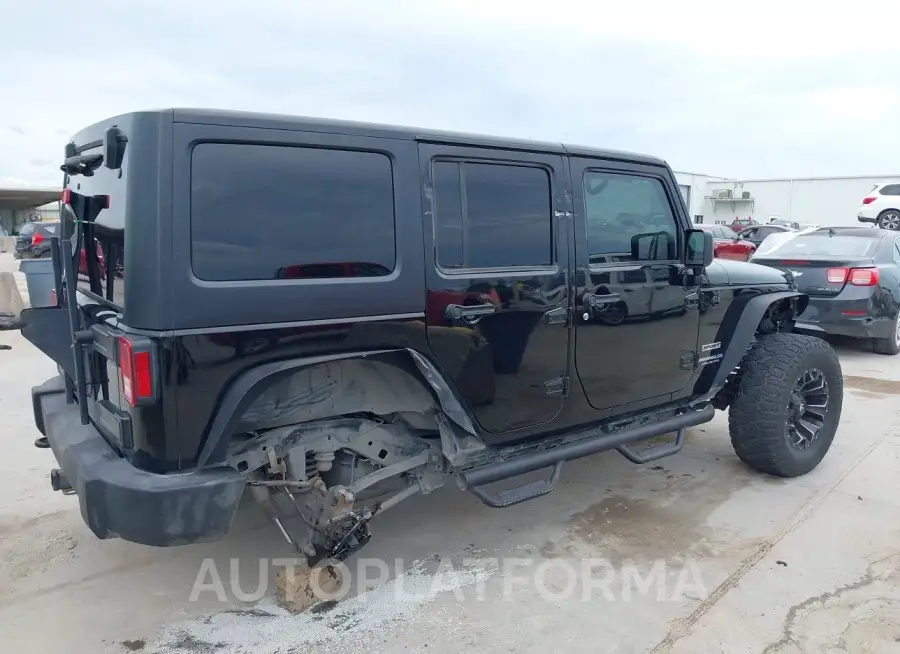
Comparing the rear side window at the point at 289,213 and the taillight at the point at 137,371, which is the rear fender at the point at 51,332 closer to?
the taillight at the point at 137,371

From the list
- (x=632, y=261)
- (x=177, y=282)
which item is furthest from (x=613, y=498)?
(x=177, y=282)

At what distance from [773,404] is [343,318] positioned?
9.32 feet

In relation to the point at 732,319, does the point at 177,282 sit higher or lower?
higher

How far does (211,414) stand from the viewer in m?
2.42

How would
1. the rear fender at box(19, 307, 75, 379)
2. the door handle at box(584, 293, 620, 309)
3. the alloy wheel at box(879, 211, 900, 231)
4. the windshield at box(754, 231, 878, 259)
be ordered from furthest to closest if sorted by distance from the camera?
the alloy wheel at box(879, 211, 900, 231), the windshield at box(754, 231, 878, 259), the door handle at box(584, 293, 620, 309), the rear fender at box(19, 307, 75, 379)

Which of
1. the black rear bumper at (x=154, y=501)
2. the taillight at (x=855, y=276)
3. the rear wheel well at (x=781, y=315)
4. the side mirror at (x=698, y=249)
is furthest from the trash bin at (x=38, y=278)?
the taillight at (x=855, y=276)

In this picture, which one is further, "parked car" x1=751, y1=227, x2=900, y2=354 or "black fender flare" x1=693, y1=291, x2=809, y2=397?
"parked car" x1=751, y1=227, x2=900, y2=354

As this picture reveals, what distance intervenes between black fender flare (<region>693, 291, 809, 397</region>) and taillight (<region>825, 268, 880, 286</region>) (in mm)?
4030

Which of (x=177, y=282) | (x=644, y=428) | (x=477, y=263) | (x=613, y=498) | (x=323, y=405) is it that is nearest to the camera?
(x=177, y=282)

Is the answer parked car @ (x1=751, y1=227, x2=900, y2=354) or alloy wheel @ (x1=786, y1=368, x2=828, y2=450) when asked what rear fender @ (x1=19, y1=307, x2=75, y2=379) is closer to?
alloy wheel @ (x1=786, y1=368, x2=828, y2=450)

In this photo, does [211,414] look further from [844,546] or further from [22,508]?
[844,546]

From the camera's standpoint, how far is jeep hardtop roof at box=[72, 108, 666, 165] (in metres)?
2.37

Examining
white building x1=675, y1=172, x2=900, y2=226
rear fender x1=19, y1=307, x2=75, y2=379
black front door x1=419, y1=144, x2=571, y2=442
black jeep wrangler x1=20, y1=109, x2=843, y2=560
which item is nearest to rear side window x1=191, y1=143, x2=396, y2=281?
black jeep wrangler x1=20, y1=109, x2=843, y2=560

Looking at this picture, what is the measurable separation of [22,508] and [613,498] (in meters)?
3.38
